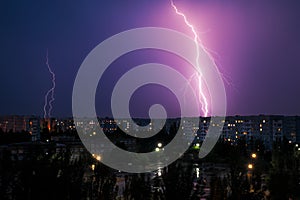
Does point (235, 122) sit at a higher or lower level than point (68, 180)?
higher

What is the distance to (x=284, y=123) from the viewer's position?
210 ft

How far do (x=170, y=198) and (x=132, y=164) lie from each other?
1642cm

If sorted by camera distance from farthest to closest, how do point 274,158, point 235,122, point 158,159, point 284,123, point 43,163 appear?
point 235,122, point 284,123, point 158,159, point 274,158, point 43,163

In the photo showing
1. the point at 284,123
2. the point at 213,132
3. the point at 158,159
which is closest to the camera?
the point at 158,159

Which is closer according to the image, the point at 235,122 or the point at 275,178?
the point at 275,178

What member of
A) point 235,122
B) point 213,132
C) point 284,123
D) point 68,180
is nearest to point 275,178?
point 68,180

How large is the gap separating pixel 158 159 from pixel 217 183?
19120 mm

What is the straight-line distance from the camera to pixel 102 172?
704cm

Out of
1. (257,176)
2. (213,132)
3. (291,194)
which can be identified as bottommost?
(291,194)

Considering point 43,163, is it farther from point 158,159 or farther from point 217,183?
point 158,159

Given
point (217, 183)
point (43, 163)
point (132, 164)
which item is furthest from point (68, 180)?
point (132, 164)

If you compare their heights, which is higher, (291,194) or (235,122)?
(235,122)

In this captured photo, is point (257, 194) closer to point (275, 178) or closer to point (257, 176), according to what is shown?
point (257, 176)

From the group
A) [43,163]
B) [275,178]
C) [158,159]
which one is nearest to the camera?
[43,163]
